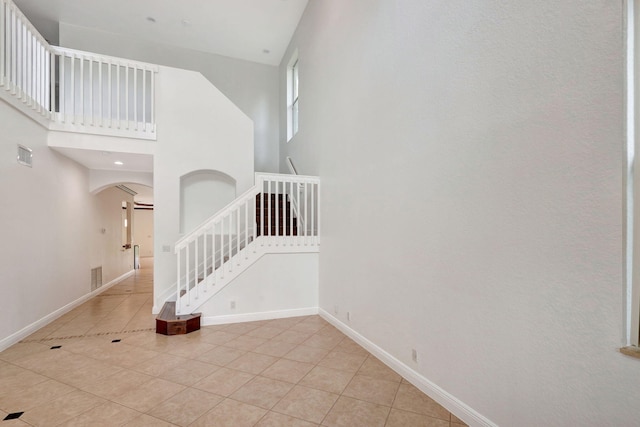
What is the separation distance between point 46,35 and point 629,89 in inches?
379

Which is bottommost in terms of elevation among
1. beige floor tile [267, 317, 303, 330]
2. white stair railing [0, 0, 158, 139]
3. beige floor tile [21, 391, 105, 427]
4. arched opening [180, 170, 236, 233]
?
beige floor tile [267, 317, 303, 330]

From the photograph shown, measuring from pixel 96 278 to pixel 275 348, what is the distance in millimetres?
5353

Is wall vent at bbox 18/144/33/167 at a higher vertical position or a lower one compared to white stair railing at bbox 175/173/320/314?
higher

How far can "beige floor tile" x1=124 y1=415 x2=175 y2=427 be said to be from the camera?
84.0 inches

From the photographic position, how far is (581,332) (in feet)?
4.71

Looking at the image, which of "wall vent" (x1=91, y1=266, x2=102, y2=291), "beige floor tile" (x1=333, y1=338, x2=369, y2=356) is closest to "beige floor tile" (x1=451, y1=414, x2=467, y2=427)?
"beige floor tile" (x1=333, y1=338, x2=369, y2=356)

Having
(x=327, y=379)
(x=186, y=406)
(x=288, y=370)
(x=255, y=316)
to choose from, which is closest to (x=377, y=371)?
(x=327, y=379)

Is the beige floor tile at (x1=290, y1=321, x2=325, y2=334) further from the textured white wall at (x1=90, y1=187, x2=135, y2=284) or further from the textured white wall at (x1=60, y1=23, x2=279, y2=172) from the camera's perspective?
the textured white wall at (x1=90, y1=187, x2=135, y2=284)

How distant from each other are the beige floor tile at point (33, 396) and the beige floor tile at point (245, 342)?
150 cm

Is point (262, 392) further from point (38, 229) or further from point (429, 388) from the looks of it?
point (38, 229)

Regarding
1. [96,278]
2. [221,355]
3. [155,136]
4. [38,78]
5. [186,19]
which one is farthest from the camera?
Result: [96,278]

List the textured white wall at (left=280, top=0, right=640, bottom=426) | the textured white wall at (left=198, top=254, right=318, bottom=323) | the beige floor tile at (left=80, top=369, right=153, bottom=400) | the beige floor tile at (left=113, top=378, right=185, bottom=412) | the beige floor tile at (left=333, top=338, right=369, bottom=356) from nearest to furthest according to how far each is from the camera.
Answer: the textured white wall at (left=280, top=0, right=640, bottom=426)
the beige floor tile at (left=113, top=378, right=185, bottom=412)
the beige floor tile at (left=80, top=369, right=153, bottom=400)
the beige floor tile at (left=333, top=338, right=369, bottom=356)
the textured white wall at (left=198, top=254, right=318, bottom=323)

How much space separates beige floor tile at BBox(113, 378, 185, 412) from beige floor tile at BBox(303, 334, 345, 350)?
4.91 feet

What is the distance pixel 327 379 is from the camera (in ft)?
9.14
